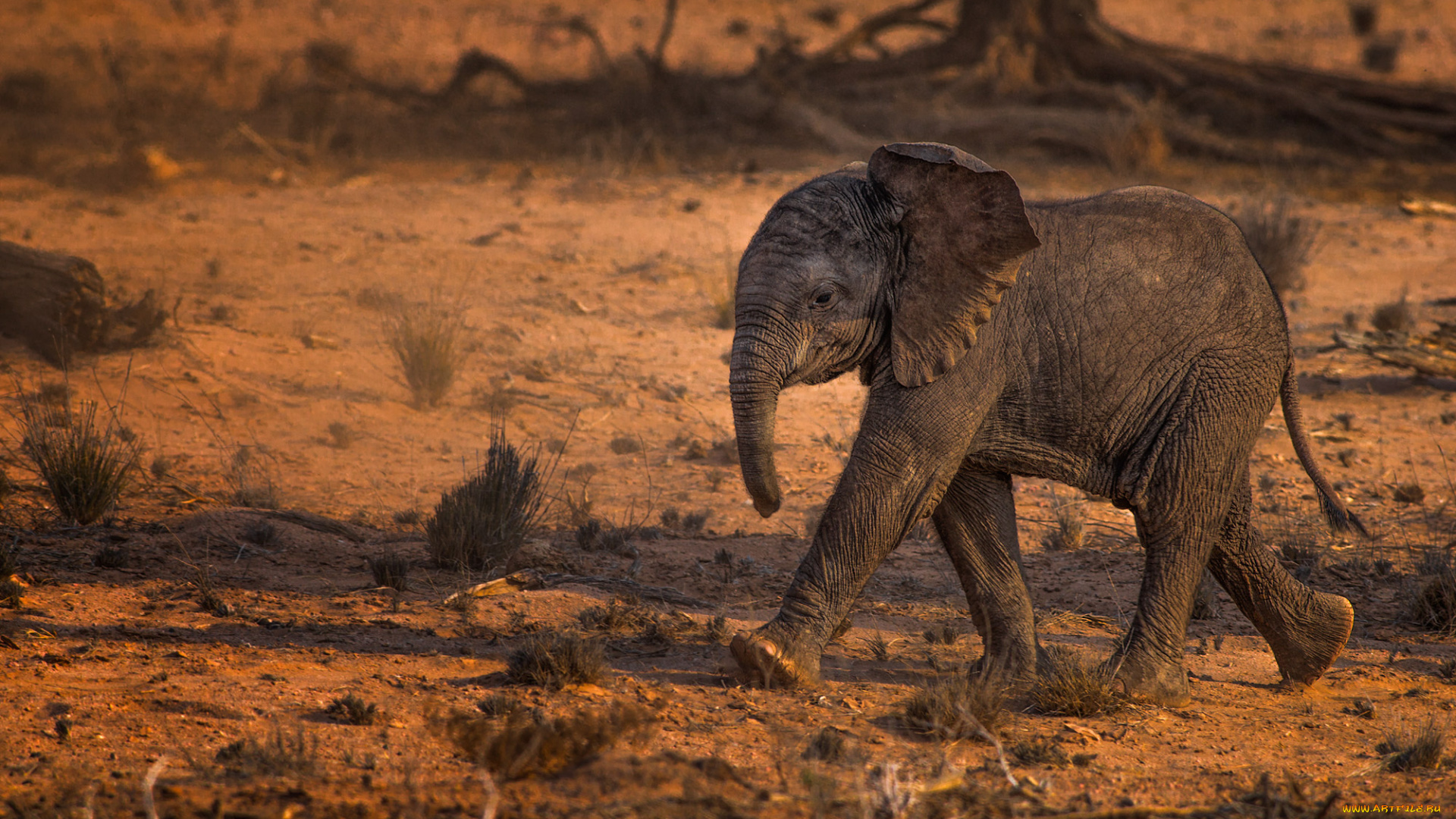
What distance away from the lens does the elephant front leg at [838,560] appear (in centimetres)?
451

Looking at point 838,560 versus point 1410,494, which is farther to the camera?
point 1410,494

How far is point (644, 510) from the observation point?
7734mm

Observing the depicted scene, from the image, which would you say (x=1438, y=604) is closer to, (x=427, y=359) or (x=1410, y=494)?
(x=1410, y=494)

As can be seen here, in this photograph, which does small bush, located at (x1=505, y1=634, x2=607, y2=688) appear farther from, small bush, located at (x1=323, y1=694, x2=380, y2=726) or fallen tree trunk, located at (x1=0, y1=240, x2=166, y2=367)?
fallen tree trunk, located at (x1=0, y1=240, x2=166, y2=367)

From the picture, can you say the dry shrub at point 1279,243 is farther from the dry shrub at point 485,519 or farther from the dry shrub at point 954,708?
the dry shrub at point 954,708

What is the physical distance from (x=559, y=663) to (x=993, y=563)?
1858 millimetres

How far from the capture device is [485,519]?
251 inches

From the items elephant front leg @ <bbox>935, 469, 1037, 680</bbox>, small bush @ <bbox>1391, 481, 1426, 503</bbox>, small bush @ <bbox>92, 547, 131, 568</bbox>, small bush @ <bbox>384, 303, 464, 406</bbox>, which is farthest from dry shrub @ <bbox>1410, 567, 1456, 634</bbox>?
small bush @ <bbox>92, 547, 131, 568</bbox>

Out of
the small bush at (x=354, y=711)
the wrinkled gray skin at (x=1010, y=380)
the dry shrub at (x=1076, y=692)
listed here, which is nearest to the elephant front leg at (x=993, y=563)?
the wrinkled gray skin at (x=1010, y=380)

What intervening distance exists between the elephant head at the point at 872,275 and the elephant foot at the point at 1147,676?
151 cm

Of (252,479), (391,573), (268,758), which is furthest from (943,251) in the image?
(252,479)

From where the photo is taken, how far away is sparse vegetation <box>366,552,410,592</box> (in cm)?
598

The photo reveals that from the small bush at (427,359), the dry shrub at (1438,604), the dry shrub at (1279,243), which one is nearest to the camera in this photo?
the dry shrub at (1438,604)

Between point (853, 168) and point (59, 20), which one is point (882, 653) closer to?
point (853, 168)
